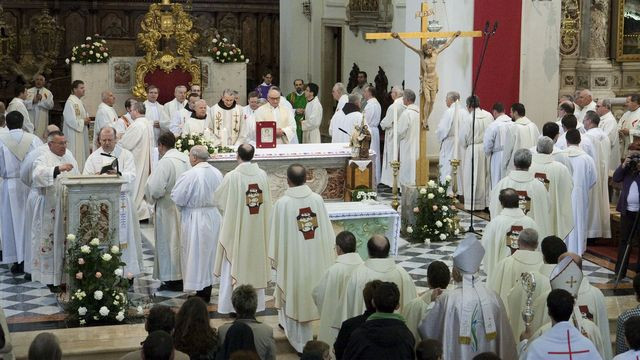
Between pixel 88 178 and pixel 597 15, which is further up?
pixel 597 15

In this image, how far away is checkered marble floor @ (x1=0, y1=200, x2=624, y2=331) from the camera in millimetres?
10047

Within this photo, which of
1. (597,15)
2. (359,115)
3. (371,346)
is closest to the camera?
(371,346)

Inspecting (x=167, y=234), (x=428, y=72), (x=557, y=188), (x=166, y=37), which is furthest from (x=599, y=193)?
(x=166, y=37)

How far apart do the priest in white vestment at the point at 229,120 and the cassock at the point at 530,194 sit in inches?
197

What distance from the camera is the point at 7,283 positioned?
37.3 ft

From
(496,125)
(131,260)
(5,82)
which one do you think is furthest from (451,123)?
(5,82)

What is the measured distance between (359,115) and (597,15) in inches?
196

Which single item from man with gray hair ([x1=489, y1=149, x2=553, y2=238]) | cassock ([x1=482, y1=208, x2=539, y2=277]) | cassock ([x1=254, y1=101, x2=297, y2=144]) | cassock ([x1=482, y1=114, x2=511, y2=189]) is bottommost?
cassock ([x1=482, y1=208, x2=539, y2=277])

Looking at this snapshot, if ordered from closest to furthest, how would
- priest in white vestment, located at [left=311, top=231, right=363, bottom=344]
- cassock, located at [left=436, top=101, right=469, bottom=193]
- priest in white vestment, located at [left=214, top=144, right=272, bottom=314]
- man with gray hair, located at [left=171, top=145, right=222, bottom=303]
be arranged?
priest in white vestment, located at [left=311, top=231, right=363, bottom=344] < priest in white vestment, located at [left=214, top=144, right=272, bottom=314] < man with gray hair, located at [left=171, top=145, right=222, bottom=303] < cassock, located at [left=436, top=101, right=469, bottom=193]

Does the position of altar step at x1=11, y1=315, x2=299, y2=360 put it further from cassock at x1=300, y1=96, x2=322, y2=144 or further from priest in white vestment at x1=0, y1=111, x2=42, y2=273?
cassock at x1=300, y1=96, x2=322, y2=144

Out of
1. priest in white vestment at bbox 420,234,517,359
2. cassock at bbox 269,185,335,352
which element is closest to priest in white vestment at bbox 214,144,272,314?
cassock at bbox 269,185,335,352

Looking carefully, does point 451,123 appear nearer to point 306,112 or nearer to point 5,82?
point 306,112

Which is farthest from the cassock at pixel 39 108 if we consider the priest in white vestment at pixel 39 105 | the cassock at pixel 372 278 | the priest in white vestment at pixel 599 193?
the cassock at pixel 372 278

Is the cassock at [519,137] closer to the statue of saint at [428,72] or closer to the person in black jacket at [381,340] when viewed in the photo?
the statue of saint at [428,72]
